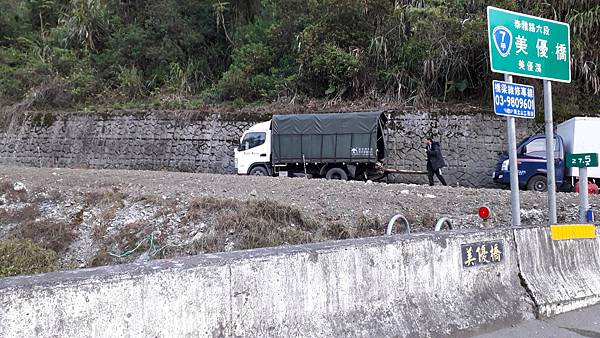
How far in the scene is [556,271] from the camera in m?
6.20

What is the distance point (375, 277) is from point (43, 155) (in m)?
25.5

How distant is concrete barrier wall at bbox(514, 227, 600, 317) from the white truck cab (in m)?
15.3

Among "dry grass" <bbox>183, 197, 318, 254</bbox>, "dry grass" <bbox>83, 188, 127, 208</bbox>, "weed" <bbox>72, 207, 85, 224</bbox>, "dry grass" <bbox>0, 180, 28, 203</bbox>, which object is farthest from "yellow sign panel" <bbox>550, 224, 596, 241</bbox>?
"dry grass" <bbox>0, 180, 28, 203</bbox>

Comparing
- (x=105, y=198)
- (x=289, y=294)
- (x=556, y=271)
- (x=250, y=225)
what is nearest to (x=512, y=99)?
(x=556, y=271)

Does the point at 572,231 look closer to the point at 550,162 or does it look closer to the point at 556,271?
the point at 556,271

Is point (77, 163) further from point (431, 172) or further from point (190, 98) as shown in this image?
point (431, 172)

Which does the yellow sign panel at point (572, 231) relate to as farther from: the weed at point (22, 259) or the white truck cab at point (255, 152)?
the white truck cab at point (255, 152)

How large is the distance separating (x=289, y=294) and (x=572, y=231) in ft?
13.2

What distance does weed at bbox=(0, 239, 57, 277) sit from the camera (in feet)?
28.6

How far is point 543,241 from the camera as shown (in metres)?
6.20

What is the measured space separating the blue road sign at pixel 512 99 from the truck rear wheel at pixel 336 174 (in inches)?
488

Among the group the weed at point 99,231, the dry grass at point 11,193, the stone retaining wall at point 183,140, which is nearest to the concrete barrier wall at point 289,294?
the weed at point 99,231

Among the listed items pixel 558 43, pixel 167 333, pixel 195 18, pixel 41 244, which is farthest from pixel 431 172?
pixel 195 18

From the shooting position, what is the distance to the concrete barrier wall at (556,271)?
19.4 feet
